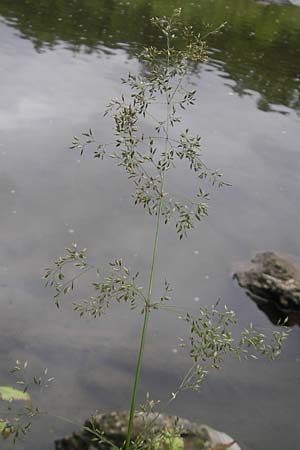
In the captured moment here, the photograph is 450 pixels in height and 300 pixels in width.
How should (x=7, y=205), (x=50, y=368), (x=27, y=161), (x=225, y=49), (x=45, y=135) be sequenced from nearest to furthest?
(x=50, y=368) < (x=7, y=205) < (x=27, y=161) < (x=45, y=135) < (x=225, y=49)

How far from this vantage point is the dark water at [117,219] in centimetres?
451

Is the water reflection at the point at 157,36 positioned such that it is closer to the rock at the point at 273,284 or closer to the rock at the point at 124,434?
the rock at the point at 273,284

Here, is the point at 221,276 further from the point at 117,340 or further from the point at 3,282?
the point at 3,282

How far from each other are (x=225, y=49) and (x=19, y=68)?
629 centimetres

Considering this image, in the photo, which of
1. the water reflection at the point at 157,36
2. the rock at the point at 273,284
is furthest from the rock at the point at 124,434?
the water reflection at the point at 157,36

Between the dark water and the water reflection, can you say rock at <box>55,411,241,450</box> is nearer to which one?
the dark water

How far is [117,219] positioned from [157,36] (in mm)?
8936

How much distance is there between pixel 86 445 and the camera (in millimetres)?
3625

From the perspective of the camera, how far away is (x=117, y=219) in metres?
6.77

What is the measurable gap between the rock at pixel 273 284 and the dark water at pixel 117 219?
15cm

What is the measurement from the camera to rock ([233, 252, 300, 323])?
18.4 feet

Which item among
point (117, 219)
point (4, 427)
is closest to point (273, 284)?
point (117, 219)

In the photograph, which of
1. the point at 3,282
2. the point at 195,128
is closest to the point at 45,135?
the point at 195,128

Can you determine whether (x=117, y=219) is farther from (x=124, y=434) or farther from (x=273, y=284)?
(x=124, y=434)
